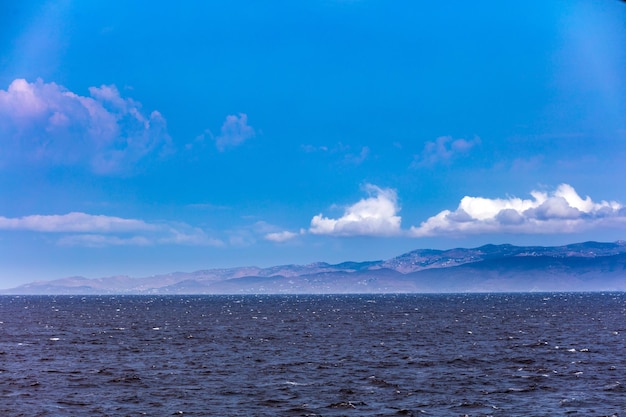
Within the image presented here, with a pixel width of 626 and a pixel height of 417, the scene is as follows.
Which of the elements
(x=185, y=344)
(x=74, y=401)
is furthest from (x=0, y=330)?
(x=74, y=401)

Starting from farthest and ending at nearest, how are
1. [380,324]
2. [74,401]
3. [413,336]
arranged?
[380,324], [413,336], [74,401]

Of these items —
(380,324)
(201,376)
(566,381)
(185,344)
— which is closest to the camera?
(566,381)

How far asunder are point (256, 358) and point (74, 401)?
23722 mm

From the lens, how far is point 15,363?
209ft

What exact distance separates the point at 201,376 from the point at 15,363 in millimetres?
19165

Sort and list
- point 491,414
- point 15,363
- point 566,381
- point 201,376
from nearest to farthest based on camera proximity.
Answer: point 491,414 → point 566,381 → point 201,376 → point 15,363

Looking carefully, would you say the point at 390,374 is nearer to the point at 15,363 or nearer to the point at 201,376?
the point at 201,376

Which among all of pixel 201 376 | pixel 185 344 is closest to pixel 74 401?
pixel 201 376

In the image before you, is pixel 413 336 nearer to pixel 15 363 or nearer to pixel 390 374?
pixel 390 374

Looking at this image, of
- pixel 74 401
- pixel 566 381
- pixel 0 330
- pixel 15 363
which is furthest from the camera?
pixel 0 330

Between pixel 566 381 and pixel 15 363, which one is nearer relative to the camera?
pixel 566 381

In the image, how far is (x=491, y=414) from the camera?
4256cm

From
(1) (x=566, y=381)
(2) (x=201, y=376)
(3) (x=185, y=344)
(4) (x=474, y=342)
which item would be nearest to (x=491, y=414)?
(1) (x=566, y=381)

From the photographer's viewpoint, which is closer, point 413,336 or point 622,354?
point 622,354
